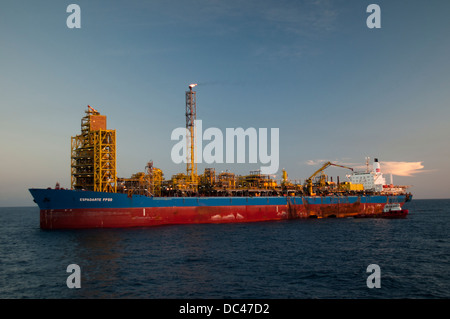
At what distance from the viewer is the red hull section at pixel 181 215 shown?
43.8 meters

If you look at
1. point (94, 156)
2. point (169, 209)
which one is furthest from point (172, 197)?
point (94, 156)

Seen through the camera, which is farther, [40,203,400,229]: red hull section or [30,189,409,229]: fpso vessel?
[40,203,400,229]: red hull section

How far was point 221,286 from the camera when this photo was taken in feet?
63.1

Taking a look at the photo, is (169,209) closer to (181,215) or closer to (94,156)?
(181,215)

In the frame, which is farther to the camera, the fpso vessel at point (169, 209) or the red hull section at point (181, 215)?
the red hull section at point (181, 215)

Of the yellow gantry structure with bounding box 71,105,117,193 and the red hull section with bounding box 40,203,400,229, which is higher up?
the yellow gantry structure with bounding box 71,105,117,193

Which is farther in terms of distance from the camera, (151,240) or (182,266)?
(151,240)

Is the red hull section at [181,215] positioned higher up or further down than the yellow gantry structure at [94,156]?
further down

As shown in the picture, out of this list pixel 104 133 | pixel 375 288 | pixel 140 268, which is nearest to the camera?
pixel 375 288

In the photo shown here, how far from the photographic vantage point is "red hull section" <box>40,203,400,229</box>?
43750 millimetres
